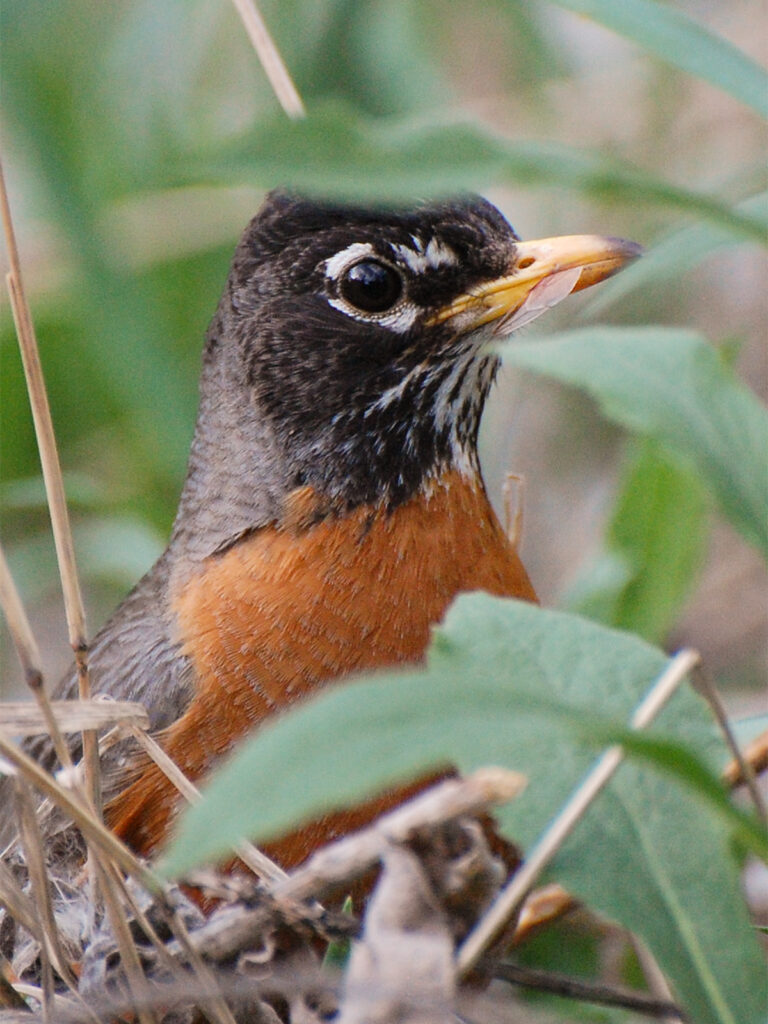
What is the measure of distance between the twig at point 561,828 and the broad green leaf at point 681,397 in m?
0.23

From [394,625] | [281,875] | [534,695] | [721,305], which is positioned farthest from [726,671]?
[534,695]

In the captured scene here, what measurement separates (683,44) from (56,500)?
1143 mm

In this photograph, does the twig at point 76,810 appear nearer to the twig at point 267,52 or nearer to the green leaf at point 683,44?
the green leaf at point 683,44

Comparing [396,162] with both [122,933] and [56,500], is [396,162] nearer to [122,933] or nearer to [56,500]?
[56,500]

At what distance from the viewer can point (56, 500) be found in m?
2.26

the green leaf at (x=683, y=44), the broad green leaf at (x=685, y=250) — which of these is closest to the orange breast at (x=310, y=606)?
the broad green leaf at (x=685, y=250)

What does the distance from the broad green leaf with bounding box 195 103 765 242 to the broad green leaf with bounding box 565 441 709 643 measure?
2.00 m

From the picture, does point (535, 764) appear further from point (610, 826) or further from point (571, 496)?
point (571, 496)

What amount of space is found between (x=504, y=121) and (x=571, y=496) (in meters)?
1.44

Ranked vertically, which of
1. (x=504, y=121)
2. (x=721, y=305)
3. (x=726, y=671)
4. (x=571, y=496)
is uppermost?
(x=504, y=121)

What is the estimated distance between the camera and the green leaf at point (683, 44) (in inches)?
68.7

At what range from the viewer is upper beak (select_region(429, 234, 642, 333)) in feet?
9.53

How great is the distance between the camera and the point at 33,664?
1966 millimetres

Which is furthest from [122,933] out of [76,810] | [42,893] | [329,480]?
[329,480]
